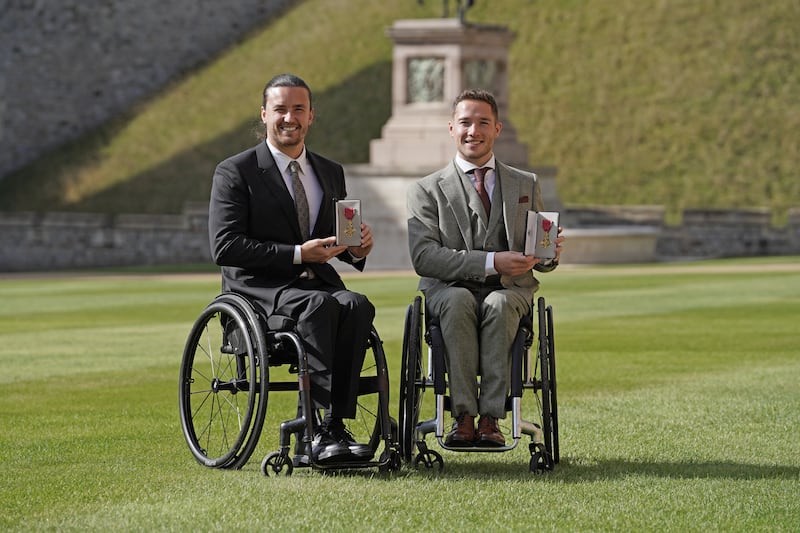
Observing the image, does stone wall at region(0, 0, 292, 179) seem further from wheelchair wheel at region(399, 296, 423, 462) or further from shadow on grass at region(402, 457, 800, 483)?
shadow on grass at region(402, 457, 800, 483)

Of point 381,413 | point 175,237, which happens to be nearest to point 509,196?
point 381,413

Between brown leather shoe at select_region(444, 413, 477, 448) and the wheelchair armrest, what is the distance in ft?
2.73

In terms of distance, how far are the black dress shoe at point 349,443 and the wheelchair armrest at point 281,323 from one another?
0.45m

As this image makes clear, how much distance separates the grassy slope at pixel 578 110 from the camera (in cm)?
4103

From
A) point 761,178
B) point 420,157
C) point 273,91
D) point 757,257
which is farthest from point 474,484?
point 761,178

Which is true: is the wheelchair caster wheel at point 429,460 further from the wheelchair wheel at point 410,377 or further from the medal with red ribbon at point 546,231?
the medal with red ribbon at point 546,231

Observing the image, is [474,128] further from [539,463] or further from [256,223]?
[539,463]

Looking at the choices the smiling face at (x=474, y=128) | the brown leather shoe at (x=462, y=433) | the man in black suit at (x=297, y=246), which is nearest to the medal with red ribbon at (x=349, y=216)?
the man in black suit at (x=297, y=246)

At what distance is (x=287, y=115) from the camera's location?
7.71m

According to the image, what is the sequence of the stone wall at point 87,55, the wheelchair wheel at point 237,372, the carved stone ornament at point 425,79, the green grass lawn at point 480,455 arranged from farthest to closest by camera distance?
the stone wall at point 87,55
the carved stone ornament at point 425,79
the wheelchair wheel at point 237,372
the green grass lawn at point 480,455

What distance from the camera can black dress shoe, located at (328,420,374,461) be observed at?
731cm

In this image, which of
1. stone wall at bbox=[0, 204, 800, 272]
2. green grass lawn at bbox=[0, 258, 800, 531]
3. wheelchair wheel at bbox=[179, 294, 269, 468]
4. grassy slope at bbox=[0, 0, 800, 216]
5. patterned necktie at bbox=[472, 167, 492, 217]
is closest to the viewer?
green grass lawn at bbox=[0, 258, 800, 531]

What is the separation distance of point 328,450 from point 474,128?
1.64 metres

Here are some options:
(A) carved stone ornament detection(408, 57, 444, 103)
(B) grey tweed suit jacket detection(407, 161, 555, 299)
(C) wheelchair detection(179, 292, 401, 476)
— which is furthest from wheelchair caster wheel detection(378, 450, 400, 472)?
(A) carved stone ornament detection(408, 57, 444, 103)
